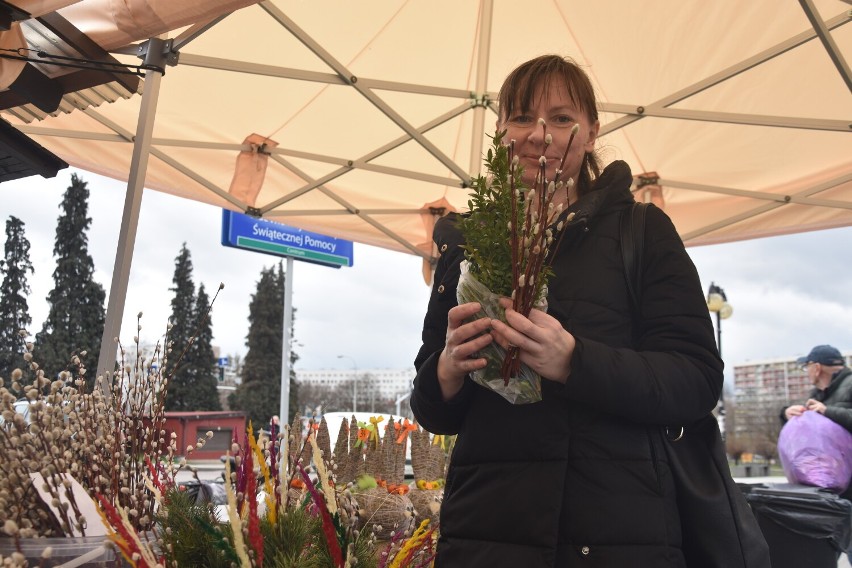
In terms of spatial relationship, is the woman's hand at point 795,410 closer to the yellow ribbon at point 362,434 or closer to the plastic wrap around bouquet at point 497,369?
the yellow ribbon at point 362,434

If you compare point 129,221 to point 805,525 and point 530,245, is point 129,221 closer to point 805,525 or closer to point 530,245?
point 530,245

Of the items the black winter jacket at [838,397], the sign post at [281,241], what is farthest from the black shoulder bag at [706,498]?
the sign post at [281,241]

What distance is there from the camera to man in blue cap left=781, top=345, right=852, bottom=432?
4203 mm

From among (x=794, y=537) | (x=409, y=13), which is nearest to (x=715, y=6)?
(x=409, y=13)

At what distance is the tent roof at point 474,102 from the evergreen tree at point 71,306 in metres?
0.61

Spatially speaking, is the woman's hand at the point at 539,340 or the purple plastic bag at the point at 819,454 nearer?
the woman's hand at the point at 539,340

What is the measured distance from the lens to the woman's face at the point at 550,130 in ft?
3.96

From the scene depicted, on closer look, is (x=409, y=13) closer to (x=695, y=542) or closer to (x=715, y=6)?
(x=715, y=6)

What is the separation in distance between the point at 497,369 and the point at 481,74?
3466 mm

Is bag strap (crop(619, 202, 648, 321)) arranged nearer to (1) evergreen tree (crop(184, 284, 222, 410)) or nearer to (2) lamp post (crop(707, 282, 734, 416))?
(1) evergreen tree (crop(184, 284, 222, 410))

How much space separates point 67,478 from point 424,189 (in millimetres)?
4653

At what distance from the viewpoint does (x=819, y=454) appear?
13.6 ft

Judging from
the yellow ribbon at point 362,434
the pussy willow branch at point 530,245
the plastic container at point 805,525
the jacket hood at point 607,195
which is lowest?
the plastic container at point 805,525

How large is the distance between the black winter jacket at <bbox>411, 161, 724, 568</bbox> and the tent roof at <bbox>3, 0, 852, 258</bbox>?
114 inches
